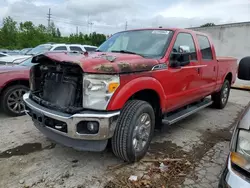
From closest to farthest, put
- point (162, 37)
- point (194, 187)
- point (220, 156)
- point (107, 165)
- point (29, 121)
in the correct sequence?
point (194, 187)
point (107, 165)
point (220, 156)
point (162, 37)
point (29, 121)

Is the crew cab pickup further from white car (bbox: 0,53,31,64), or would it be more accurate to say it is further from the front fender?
white car (bbox: 0,53,31,64)

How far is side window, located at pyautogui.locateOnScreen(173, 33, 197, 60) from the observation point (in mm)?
3766

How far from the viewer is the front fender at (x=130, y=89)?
2.61 metres

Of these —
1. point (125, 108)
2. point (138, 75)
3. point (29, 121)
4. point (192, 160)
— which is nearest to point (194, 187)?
point (192, 160)

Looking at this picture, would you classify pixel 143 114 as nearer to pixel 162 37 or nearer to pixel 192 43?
pixel 162 37

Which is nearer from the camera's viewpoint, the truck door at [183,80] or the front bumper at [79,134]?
the front bumper at [79,134]

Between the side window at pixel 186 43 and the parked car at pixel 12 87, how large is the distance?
3441mm

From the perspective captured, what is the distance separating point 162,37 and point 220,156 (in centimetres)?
211

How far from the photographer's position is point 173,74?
3578mm

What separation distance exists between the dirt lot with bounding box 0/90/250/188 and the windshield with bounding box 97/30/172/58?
1.56 m

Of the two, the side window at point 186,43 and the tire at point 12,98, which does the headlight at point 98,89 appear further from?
the tire at point 12,98

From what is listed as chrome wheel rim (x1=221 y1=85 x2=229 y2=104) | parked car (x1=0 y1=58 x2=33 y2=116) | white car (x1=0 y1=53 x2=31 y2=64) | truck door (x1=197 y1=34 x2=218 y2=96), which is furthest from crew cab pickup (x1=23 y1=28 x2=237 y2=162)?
white car (x1=0 y1=53 x2=31 y2=64)

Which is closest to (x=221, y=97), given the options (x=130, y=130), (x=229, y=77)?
(x=229, y=77)

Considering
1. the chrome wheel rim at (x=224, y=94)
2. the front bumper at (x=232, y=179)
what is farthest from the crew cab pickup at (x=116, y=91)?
the chrome wheel rim at (x=224, y=94)
